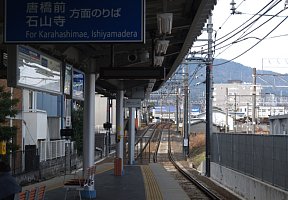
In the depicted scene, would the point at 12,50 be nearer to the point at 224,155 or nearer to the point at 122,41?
the point at 122,41

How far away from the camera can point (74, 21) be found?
7.50 meters

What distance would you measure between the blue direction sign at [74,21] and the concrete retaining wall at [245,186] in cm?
965

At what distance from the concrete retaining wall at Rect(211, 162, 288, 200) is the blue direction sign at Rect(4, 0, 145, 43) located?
31.7 ft

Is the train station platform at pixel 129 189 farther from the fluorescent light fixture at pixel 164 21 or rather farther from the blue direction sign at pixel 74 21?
the blue direction sign at pixel 74 21

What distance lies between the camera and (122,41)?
7387 millimetres

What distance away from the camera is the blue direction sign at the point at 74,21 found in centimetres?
742

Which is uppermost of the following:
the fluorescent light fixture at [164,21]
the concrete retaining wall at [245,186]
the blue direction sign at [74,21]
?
the fluorescent light fixture at [164,21]

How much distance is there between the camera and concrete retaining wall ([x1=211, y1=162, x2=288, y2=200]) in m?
16.7

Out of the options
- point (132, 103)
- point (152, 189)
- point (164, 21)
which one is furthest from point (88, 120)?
point (132, 103)

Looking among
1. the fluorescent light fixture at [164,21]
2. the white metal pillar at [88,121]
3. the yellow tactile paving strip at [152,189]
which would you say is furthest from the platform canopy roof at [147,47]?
the yellow tactile paving strip at [152,189]

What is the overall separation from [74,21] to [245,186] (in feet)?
51.6

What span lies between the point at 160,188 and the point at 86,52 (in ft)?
21.8

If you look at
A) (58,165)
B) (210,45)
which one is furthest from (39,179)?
(210,45)

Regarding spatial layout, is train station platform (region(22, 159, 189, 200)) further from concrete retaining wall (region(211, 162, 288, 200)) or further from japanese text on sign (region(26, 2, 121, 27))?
japanese text on sign (region(26, 2, 121, 27))
